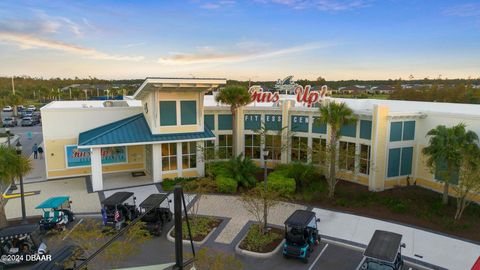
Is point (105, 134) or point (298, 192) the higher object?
point (105, 134)

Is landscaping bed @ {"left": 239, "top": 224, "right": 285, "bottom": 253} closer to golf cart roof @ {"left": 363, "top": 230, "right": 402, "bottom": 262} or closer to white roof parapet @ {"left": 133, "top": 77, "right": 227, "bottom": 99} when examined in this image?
golf cart roof @ {"left": 363, "top": 230, "right": 402, "bottom": 262}

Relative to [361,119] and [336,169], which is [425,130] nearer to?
[361,119]

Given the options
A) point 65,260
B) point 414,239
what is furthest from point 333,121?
point 65,260

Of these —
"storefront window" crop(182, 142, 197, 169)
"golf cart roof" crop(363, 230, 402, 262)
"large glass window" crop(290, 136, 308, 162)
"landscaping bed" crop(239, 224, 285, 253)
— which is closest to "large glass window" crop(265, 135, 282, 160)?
"large glass window" crop(290, 136, 308, 162)

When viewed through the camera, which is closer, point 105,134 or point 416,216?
point 416,216

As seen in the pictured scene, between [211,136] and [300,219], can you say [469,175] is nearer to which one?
[300,219]

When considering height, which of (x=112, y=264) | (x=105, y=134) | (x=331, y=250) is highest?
(x=105, y=134)

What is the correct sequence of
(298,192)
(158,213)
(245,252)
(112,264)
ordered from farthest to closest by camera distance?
(298,192) < (158,213) < (245,252) < (112,264)

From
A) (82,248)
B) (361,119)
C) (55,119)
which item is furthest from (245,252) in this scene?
(55,119)

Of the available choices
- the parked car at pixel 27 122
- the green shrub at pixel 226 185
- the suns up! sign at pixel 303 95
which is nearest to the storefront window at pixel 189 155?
the green shrub at pixel 226 185
